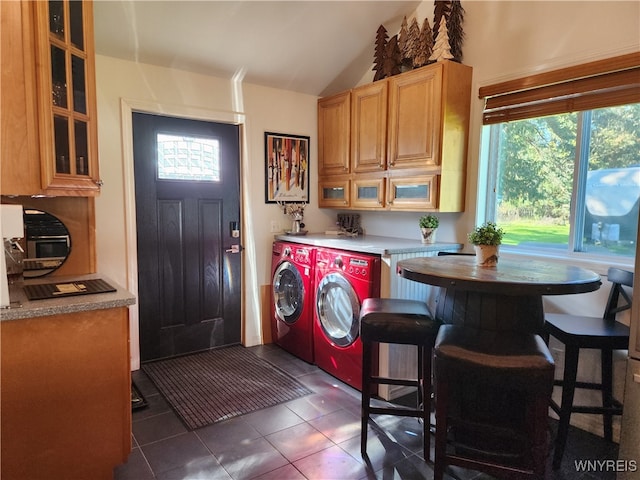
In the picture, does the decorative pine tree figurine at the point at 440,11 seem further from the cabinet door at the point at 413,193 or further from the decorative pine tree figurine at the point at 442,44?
the cabinet door at the point at 413,193

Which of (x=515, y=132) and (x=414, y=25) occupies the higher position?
(x=414, y=25)

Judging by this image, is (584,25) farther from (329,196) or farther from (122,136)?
(122,136)

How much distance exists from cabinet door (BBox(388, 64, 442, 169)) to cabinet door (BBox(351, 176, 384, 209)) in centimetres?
22

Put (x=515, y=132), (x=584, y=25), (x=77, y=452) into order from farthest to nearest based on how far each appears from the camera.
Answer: (x=515, y=132) → (x=584, y=25) → (x=77, y=452)

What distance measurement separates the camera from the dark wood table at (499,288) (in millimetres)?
1612

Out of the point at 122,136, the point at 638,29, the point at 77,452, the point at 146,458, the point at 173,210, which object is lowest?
the point at 146,458

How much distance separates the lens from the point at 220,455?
2143mm

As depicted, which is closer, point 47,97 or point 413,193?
point 47,97

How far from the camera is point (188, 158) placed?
3354mm

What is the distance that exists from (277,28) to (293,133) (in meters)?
0.97

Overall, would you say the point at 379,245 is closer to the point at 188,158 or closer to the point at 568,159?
the point at 568,159

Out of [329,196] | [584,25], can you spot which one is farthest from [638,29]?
[329,196]

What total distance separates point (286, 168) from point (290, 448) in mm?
2372

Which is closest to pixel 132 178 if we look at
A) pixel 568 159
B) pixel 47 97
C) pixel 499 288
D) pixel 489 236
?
pixel 47 97
